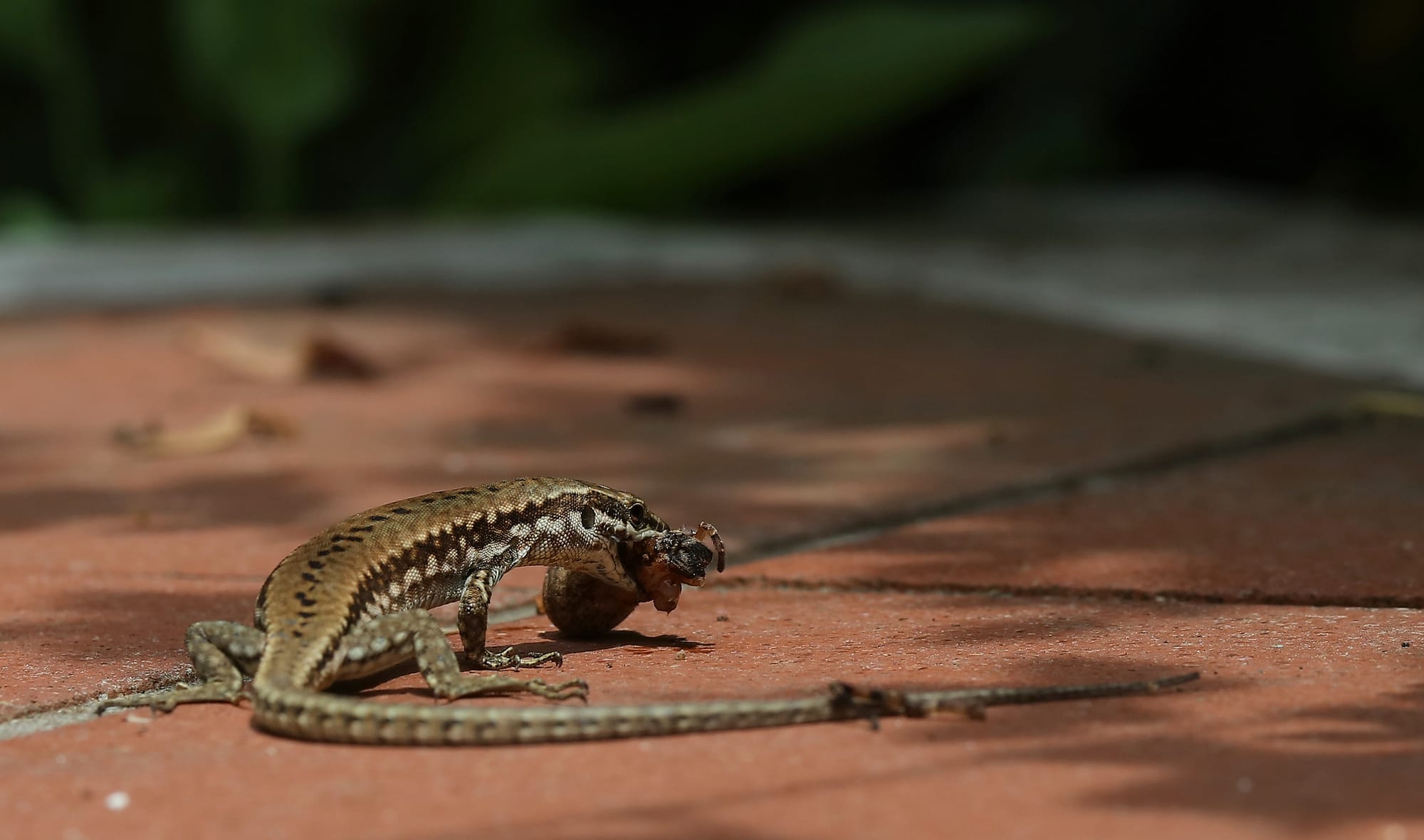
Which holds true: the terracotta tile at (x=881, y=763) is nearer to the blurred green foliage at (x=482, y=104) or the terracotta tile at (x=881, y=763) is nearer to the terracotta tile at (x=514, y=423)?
the terracotta tile at (x=514, y=423)

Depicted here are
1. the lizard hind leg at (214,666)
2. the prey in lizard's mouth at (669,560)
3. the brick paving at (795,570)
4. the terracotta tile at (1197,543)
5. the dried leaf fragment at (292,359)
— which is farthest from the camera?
the dried leaf fragment at (292,359)

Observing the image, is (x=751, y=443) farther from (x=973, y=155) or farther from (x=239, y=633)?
(x=973, y=155)

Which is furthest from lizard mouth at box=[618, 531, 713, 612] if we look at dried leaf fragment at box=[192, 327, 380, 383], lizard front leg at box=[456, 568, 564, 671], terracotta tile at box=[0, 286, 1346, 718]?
dried leaf fragment at box=[192, 327, 380, 383]

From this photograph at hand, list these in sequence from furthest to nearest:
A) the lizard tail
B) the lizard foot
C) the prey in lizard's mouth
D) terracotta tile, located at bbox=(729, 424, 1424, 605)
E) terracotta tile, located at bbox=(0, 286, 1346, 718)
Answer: terracotta tile, located at bbox=(0, 286, 1346, 718), terracotta tile, located at bbox=(729, 424, 1424, 605), the prey in lizard's mouth, the lizard foot, the lizard tail

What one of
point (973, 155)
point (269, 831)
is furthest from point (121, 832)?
point (973, 155)

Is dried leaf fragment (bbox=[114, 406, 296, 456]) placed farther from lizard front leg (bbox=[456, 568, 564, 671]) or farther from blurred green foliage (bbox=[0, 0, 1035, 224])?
blurred green foliage (bbox=[0, 0, 1035, 224])

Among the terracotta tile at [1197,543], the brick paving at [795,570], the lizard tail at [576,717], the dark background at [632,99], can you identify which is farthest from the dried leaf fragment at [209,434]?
the dark background at [632,99]
